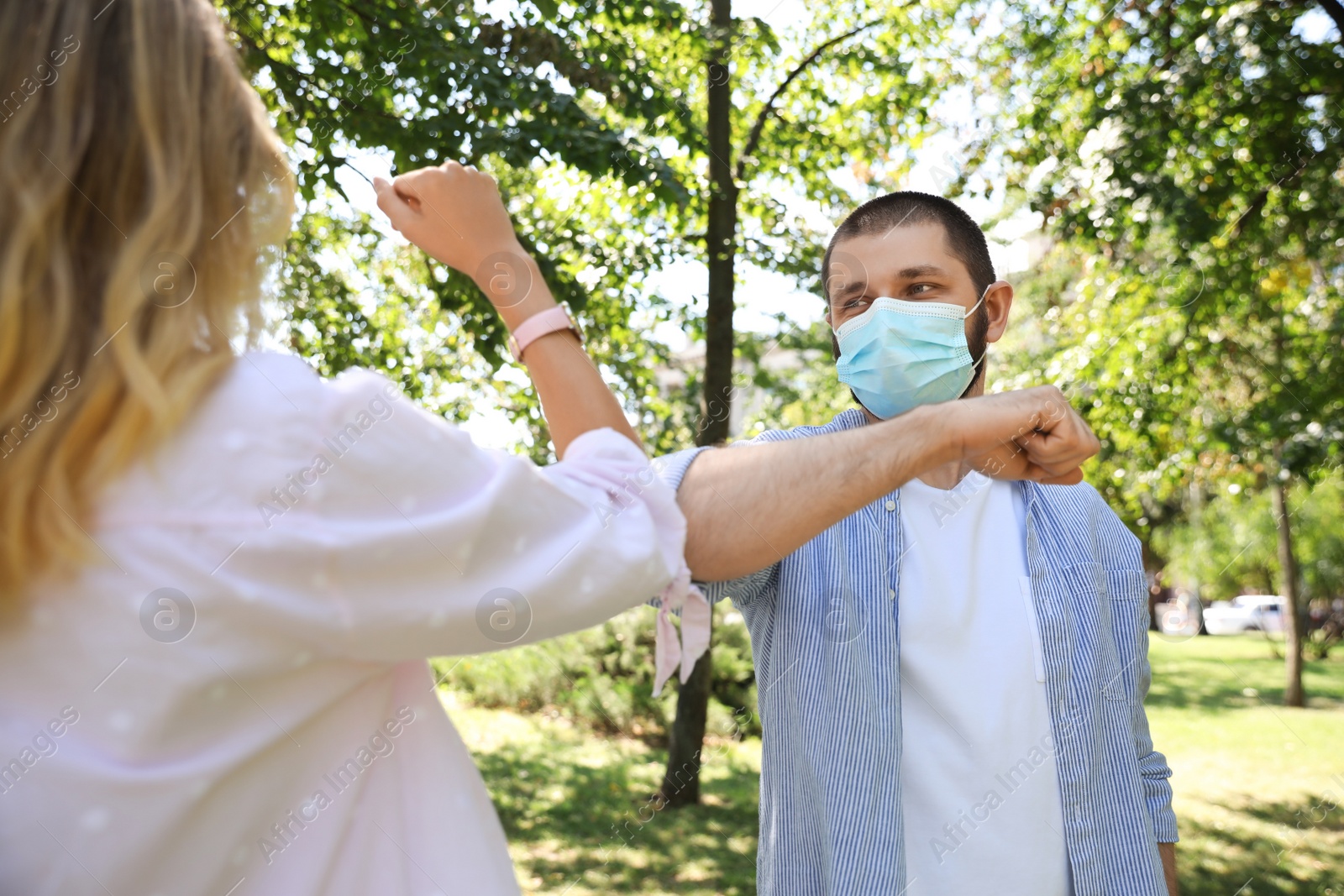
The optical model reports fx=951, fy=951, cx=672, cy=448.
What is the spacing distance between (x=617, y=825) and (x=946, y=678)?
19.3 ft

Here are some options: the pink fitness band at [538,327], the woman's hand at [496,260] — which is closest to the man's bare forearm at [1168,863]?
the woman's hand at [496,260]

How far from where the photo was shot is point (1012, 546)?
2.20 m

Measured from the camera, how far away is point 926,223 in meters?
2.37

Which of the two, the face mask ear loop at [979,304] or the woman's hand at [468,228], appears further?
the face mask ear loop at [979,304]

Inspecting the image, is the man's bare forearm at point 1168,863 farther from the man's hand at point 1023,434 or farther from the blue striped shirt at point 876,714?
the man's hand at point 1023,434

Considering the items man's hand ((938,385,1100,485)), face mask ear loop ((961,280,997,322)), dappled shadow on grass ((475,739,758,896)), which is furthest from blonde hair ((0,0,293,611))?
dappled shadow on grass ((475,739,758,896))

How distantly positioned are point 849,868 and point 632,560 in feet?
3.66

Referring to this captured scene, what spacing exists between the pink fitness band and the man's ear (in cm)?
152

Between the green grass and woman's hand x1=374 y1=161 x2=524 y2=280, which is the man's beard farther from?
the green grass

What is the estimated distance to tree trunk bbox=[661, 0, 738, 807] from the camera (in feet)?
23.6

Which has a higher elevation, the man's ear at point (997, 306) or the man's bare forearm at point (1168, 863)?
the man's ear at point (997, 306)

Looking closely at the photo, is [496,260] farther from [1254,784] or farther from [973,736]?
[1254,784]

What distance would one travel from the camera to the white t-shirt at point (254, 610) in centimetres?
89

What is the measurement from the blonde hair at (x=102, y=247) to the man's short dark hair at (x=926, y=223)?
169cm
